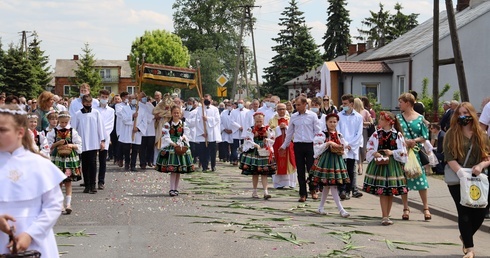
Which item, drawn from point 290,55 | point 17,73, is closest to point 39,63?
point 17,73

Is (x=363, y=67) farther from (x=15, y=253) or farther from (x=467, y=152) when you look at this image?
(x=15, y=253)

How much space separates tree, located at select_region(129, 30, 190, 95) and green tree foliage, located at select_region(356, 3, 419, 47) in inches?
795

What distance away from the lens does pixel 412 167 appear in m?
13.3

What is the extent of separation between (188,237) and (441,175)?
1249cm

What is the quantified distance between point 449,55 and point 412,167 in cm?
3244

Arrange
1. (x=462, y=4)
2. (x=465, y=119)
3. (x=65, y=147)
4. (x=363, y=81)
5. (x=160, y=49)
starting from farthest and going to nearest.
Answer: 1. (x=160, y=49)
2. (x=462, y=4)
3. (x=363, y=81)
4. (x=65, y=147)
5. (x=465, y=119)

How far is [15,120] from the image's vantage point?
522 centimetres

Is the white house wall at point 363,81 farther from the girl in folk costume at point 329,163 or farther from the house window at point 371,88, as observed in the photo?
the girl in folk costume at point 329,163

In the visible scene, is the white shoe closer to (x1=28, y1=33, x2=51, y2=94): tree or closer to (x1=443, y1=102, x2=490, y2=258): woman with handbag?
(x1=443, y1=102, x2=490, y2=258): woman with handbag

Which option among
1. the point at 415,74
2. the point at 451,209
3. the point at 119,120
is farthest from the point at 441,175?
the point at 415,74

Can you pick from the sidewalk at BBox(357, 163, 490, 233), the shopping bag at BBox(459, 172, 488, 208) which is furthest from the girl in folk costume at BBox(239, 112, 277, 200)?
the shopping bag at BBox(459, 172, 488, 208)

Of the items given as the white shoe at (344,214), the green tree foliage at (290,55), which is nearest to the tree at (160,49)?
the green tree foliage at (290,55)

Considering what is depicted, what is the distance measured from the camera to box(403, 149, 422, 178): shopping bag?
43.4ft

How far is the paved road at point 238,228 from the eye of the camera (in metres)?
10.1
